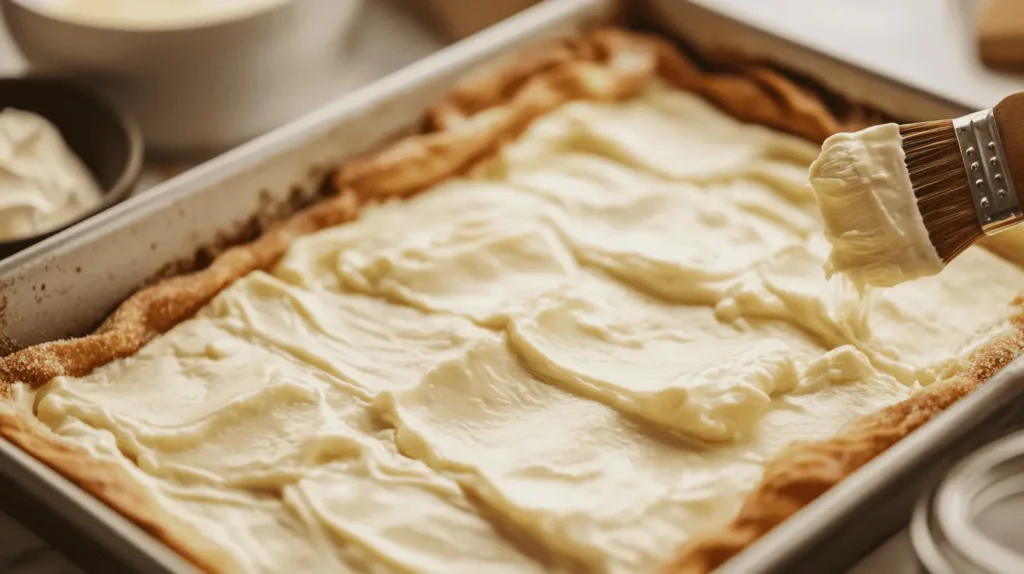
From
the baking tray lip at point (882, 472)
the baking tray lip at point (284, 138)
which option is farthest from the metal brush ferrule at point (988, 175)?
the baking tray lip at point (284, 138)

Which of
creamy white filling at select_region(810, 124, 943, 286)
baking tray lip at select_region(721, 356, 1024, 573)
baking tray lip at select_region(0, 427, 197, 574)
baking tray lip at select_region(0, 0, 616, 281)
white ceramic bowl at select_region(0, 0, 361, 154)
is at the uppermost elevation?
white ceramic bowl at select_region(0, 0, 361, 154)

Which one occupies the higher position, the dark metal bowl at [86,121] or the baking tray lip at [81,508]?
the dark metal bowl at [86,121]

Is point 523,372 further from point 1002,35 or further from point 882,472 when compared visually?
point 1002,35

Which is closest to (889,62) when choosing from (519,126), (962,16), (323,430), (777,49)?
(962,16)

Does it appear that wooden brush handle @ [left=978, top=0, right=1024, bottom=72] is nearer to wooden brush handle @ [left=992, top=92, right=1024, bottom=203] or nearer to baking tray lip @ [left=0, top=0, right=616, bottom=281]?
baking tray lip @ [left=0, top=0, right=616, bottom=281]

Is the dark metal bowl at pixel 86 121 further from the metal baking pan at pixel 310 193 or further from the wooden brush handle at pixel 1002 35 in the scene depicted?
the wooden brush handle at pixel 1002 35

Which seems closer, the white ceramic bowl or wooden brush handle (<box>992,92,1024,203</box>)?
wooden brush handle (<box>992,92,1024,203</box>)

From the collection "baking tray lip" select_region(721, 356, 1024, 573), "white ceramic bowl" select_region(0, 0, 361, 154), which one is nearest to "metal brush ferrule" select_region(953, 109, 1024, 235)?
"baking tray lip" select_region(721, 356, 1024, 573)
